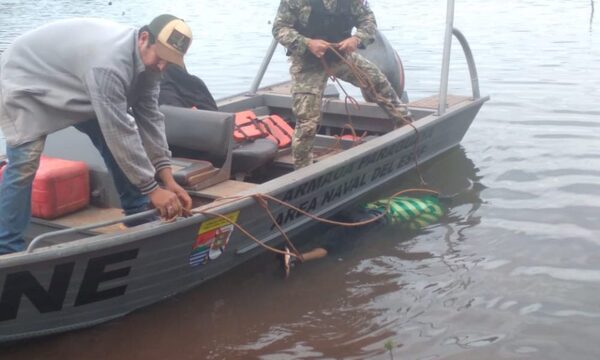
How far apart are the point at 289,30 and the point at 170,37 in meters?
2.17

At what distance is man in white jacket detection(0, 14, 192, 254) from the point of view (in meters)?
3.81

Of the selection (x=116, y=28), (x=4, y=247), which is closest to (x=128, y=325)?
(x=4, y=247)

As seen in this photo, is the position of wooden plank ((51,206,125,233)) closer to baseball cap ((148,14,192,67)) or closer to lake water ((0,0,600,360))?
lake water ((0,0,600,360))

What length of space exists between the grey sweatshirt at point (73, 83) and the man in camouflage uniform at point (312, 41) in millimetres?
1981

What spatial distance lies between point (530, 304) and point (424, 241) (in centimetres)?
128

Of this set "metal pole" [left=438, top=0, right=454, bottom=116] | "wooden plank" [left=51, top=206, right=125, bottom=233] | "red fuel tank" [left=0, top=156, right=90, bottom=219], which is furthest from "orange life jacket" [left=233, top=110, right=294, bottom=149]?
"metal pole" [left=438, top=0, right=454, bottom=116]

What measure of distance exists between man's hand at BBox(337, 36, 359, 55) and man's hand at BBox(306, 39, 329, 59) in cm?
25

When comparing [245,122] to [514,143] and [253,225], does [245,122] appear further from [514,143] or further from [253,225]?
[514,143]

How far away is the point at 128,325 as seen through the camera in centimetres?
452

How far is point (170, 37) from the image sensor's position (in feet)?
12.5

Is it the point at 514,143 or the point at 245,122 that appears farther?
the point at 514,143

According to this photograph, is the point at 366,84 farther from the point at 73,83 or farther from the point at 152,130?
the point at 73,83

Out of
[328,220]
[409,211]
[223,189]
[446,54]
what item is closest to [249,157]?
[223,189]

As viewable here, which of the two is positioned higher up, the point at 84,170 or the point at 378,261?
the point at 84,170
